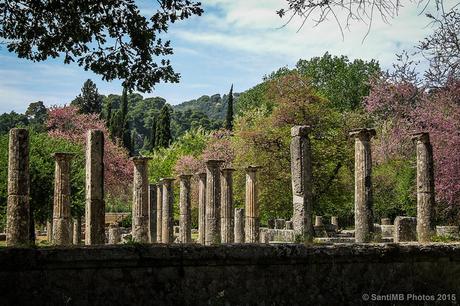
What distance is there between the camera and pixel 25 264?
6395 mm

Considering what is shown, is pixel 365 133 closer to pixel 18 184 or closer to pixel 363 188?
pixel 363 188

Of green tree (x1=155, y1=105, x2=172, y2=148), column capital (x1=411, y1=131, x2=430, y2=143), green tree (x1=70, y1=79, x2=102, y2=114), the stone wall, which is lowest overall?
the stone wall

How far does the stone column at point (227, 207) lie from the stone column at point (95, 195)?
29.6 feet

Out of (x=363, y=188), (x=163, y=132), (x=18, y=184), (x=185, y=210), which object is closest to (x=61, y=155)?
(x=18, y=184)

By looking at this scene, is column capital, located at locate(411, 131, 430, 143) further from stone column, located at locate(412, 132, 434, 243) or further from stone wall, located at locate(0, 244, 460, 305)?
stone wall, located at locate(0, 244, 460, 305)

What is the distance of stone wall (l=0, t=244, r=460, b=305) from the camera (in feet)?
21.2

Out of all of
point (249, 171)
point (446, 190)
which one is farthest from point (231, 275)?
point (446, 190)

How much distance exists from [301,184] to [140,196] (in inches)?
339

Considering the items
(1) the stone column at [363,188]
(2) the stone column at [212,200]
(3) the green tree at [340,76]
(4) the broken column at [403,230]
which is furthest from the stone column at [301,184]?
(3) the green tree at [340,76]

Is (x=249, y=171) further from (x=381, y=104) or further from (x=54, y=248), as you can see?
(x=54, y=248)

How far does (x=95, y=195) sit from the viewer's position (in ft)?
43.6

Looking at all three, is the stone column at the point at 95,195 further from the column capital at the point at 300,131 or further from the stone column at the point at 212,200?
the stone column at the point at 212,200

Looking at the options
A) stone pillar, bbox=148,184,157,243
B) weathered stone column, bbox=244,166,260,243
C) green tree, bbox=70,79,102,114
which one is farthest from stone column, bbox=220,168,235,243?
green tree, bbox=70,79,102,114

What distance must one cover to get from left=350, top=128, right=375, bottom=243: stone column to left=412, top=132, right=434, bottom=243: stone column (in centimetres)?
138
